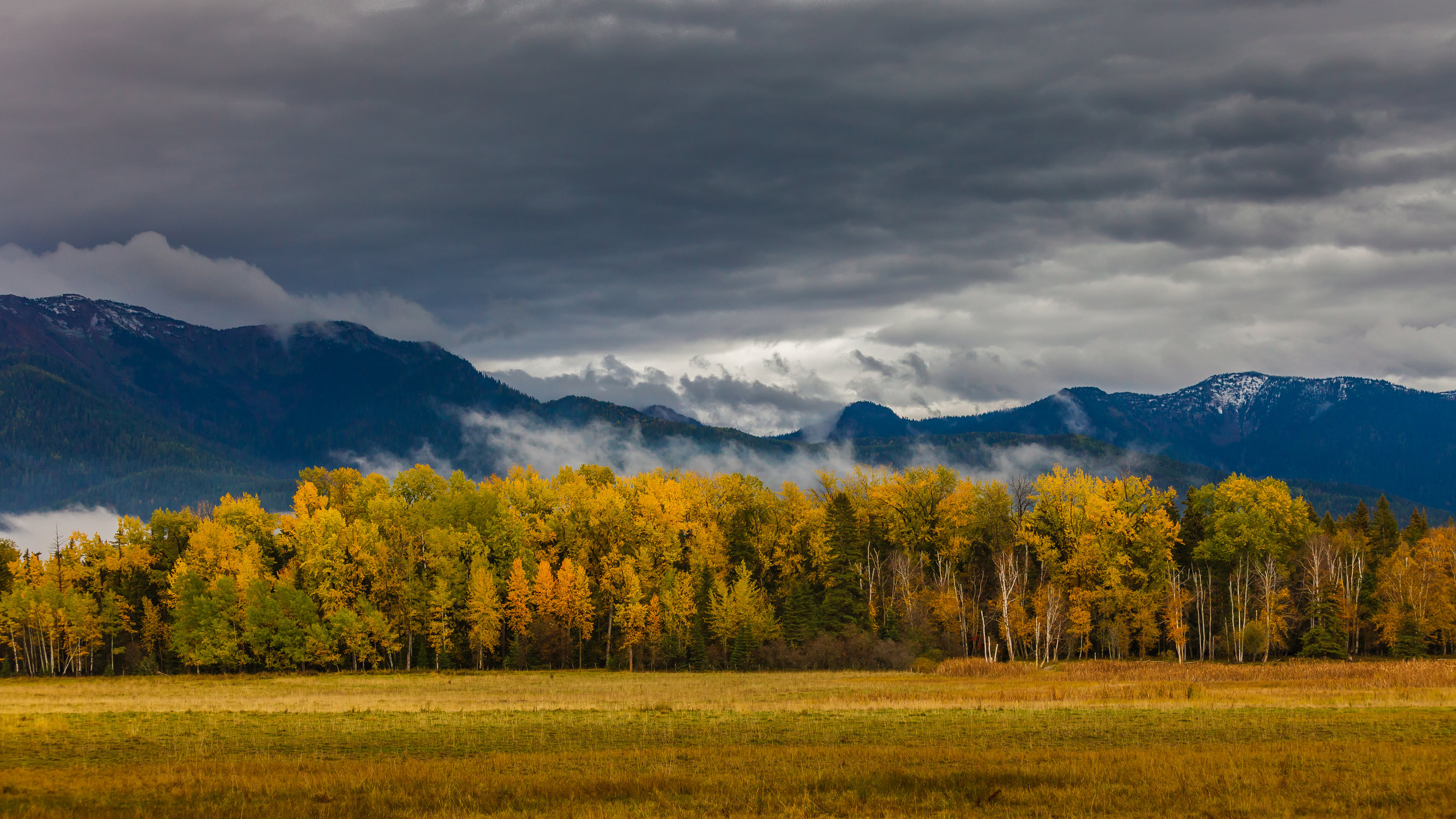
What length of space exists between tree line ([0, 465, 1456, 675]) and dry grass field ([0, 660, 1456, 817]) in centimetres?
3335

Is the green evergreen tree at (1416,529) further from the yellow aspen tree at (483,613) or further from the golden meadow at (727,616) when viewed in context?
the yellow aspen tree at (483,613)

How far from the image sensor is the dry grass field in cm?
2505

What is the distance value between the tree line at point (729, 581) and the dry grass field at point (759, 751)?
3335 centimetres

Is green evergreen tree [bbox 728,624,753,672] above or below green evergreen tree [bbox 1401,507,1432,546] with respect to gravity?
below

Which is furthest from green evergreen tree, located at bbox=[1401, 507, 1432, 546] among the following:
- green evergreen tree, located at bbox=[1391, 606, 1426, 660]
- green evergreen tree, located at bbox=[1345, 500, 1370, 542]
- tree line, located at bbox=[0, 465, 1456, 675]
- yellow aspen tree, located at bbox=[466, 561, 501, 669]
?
yellow aspen tree, located at bbox=[466, 561, 501, 669]

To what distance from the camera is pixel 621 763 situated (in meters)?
31.7

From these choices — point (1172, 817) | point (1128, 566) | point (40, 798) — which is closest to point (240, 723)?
point (40, 798)

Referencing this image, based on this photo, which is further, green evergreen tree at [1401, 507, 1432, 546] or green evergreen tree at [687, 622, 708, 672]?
green evergreen tree at [1401, 507, 1432, 546]

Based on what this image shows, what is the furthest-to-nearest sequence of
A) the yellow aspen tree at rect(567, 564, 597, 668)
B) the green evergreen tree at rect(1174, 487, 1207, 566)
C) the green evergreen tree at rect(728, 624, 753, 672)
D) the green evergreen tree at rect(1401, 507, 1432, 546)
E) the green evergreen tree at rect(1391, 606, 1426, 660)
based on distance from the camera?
the green evergreen tree at rect(1401, 507, 1432, 546)
the green evergreen tree at rect(1174, 487, 1207, 566)
the yellow aspen tree at rect(567, 564, 597, 668)
the green evergreen tree at rect(728, 624, 753, 672)
the green evergreen tree at rect(1391, 606, 1426, 660)

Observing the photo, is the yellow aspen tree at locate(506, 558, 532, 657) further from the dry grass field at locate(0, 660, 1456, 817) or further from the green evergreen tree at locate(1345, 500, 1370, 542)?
the green evergreen tree at locate(1345, 500, 1370, 542)

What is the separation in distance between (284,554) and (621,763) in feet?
289

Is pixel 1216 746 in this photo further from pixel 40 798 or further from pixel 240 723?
pixel 240 723

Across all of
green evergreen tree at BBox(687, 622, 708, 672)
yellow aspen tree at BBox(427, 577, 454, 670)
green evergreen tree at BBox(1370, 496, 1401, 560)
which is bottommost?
green evergreen tree at BBox(687, 622, 708, 672)

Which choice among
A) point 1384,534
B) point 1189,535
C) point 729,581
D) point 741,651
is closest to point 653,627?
point 741,651
